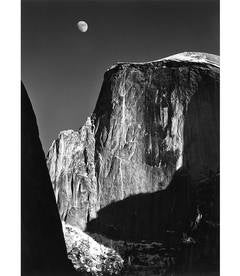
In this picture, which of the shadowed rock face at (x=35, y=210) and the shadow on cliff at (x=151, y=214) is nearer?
the shadowed rock face at (x=35, y=210)

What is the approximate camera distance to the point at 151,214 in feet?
21.9

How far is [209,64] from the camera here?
6703 millimetres

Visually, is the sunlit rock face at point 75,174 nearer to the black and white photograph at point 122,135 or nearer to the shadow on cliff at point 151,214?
the black and white photograph at point 122,135

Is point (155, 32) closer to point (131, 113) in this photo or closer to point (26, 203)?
point (131, 113)

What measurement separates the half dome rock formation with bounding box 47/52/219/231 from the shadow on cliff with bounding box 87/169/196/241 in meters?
0.05

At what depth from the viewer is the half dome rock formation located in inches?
263

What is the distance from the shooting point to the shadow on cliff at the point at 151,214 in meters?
6.67

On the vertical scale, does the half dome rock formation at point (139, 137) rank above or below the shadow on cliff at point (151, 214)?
above

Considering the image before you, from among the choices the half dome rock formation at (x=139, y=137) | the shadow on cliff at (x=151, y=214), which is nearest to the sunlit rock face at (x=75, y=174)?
the half dome rock formation at (x=139, y=137)

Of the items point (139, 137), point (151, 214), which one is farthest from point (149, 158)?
point (151, 214)

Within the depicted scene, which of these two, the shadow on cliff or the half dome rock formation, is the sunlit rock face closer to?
the half dome rock formation
